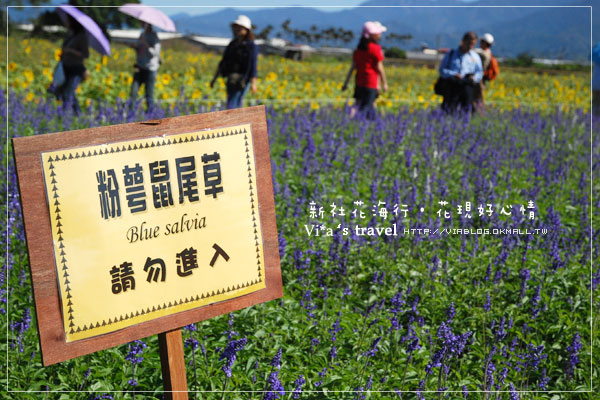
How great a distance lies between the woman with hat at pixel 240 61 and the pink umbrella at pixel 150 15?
46.9 inches

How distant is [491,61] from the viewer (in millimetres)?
8977

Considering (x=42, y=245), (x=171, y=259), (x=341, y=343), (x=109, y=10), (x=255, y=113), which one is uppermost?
(x=109, y=10)

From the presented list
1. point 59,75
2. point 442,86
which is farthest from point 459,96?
point 59,75

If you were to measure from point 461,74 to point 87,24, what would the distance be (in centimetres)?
489

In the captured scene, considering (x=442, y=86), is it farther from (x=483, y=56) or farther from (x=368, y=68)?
(x=368, y=68)

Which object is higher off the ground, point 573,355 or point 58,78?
point 58,78

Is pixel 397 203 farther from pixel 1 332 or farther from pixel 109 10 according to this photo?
pixel 109 10

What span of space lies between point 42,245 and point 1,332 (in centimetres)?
162

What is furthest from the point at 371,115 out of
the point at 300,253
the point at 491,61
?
the point at 300,253

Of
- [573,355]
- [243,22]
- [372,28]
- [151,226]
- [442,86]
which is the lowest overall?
[573,355]

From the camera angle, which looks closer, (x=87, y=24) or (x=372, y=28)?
(x=87, y=24)

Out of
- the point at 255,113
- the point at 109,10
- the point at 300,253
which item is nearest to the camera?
the point at 255,113

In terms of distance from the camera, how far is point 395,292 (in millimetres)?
3543

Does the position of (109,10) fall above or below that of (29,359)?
above
